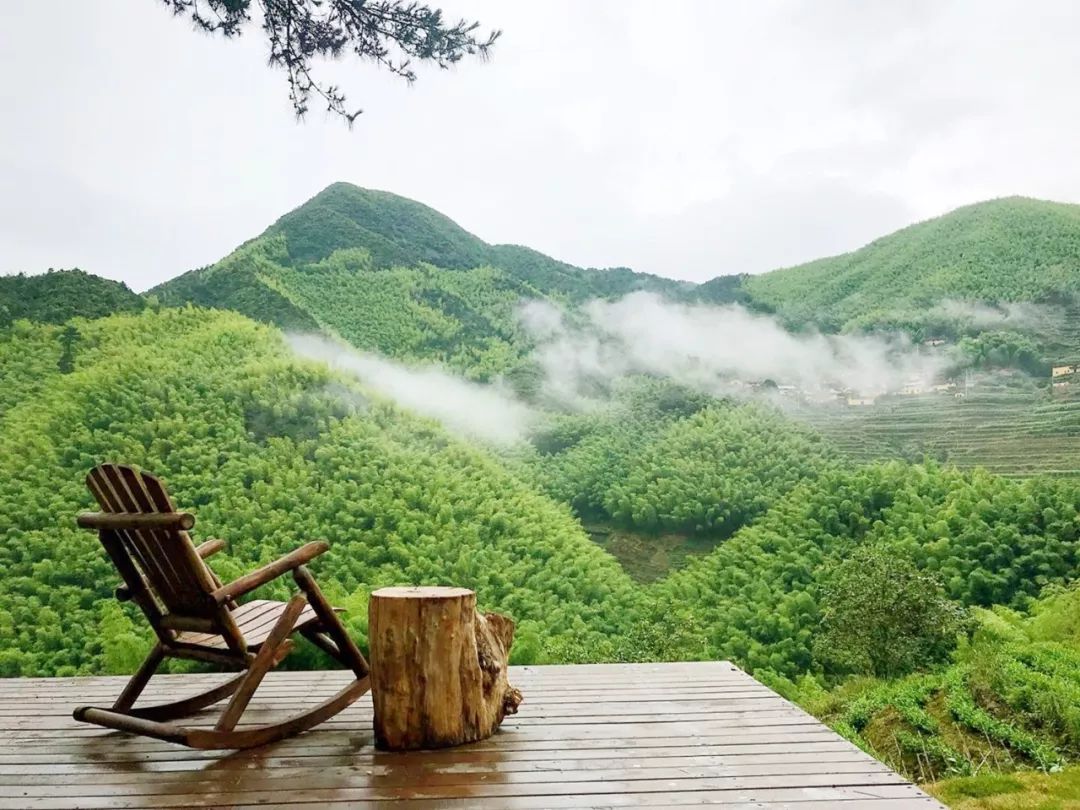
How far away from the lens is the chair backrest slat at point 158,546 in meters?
2.52

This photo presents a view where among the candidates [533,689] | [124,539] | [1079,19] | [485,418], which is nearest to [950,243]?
[1079,19]

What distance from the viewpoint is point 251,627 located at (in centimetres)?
282

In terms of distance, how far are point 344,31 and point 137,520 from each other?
2275 mm

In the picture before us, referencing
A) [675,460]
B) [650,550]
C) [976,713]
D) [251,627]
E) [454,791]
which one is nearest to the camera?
[454,791]

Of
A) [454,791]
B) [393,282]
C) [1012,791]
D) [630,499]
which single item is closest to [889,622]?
[1012,791]

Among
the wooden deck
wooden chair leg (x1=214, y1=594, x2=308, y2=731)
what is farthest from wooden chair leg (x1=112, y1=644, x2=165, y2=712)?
wooden chair leg (x1=214, y1=594, x2=308, y2=731)

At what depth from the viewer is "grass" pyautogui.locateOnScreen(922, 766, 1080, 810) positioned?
3338 millimetres

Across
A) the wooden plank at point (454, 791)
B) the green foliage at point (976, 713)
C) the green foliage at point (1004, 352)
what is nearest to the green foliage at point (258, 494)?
the green foliage at point (976, 713)

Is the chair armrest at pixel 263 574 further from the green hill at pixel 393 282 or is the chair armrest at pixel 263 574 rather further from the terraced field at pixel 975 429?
the green hill at pixel 393 282

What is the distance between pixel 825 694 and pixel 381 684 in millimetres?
4865

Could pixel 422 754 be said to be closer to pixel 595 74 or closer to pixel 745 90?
pixel 595 74

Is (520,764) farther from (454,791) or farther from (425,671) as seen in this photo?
(425,671)

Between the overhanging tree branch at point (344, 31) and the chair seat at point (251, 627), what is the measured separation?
215 cm

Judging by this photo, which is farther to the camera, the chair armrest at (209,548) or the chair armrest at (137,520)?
the chair armrest at (209,548)
